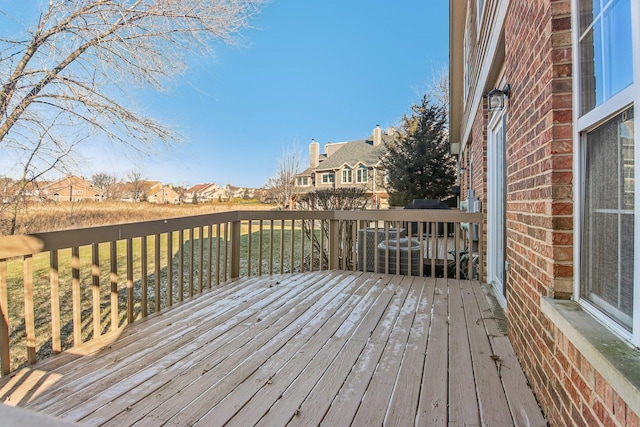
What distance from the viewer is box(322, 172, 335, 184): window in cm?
2831

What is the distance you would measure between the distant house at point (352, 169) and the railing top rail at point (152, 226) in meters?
19.2

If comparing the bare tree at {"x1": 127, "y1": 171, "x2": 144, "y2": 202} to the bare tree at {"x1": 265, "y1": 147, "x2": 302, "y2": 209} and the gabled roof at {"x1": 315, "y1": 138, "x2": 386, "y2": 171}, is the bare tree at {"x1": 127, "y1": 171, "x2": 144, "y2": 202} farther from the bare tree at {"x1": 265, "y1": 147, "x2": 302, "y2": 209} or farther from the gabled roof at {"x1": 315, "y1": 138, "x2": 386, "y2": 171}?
the gabled roof at {"x1": 315, "y1": 138, "x2": 386, "y2": 171}

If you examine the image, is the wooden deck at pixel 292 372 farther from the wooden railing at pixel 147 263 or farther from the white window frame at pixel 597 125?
Answer: the white window frame at pixel 597 125

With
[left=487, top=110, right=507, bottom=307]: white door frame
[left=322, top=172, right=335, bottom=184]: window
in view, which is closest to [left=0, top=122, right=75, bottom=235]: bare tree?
[left=487, top=110, right=507, bottom=307]: white door frame

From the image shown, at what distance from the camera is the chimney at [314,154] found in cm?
3184

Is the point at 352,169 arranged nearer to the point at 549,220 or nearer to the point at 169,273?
the point at 169,273

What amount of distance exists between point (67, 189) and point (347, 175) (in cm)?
2273

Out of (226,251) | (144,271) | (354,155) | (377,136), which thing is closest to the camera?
(144,271)

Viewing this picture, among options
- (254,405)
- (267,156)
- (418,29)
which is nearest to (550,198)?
(254,405)

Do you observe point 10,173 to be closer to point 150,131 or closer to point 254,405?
point 150,131

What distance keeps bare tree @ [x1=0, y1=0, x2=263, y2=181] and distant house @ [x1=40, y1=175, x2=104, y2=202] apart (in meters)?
0.31

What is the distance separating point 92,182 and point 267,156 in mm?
20369

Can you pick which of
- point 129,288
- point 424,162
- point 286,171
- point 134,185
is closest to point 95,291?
point 129,288

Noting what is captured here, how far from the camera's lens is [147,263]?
4766mm
